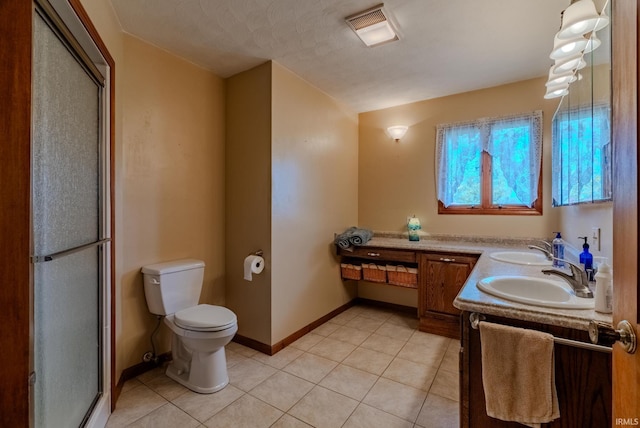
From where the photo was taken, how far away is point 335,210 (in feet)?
10.6

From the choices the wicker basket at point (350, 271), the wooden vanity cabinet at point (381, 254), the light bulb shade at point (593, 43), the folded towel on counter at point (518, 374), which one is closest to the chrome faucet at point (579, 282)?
the folded towel on counter at point (518, 374)

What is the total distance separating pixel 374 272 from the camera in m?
3.07

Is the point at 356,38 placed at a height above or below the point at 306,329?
above

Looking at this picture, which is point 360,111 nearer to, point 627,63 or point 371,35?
point 371,35

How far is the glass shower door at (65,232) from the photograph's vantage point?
1055 millimetres

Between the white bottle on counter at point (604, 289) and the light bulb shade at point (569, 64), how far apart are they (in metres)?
1.22

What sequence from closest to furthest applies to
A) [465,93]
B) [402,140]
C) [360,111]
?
[465,93] → [402,140] → [360,111]

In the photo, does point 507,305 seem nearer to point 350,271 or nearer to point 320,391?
point 320,391

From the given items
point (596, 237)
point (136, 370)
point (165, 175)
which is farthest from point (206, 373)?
point (596, 237)

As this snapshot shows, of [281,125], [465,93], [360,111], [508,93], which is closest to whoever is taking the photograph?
[281,125]

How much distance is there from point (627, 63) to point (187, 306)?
2.51 meters

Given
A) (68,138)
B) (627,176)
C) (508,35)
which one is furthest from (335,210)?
(627,176)

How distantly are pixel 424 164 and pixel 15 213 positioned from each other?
10.8 ft

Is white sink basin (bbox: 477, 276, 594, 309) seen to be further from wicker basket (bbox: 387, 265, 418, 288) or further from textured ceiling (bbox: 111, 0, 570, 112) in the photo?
textured ceiling (bbox: 111, 0, 570, 112)
